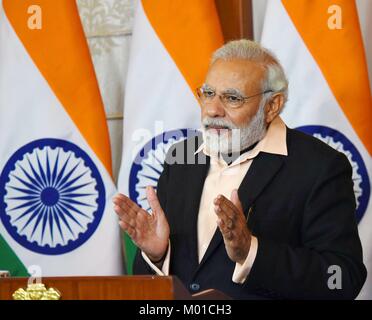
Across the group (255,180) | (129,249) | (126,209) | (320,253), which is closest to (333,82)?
(255,180)

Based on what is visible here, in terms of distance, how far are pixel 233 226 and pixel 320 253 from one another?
1.44 ft

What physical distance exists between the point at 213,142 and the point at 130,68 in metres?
1.07

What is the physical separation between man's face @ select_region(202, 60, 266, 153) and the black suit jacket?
0.11m

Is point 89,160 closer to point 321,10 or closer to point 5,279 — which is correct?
point 321,10

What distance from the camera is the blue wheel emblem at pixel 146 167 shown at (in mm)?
3688

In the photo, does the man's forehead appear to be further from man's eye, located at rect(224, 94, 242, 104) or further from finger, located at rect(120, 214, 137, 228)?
finger, located at rect(120, 214, 137, 228)

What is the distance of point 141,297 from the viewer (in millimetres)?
1911

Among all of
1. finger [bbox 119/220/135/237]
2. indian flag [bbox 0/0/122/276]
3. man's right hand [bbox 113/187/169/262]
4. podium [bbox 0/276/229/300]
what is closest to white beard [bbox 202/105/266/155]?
man's right hand [bbox 113/187/169/262]

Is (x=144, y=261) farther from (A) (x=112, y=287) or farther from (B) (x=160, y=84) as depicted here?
(B) (x=160, y=84)

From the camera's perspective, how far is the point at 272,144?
283 centimetres

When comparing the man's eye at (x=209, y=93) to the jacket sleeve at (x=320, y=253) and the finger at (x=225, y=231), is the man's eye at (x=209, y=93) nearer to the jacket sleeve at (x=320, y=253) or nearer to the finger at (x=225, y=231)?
the jacket sleeve at (x=320, y=253)

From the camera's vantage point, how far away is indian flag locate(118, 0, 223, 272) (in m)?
3.63

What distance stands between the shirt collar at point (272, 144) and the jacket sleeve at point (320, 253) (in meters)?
0.19
